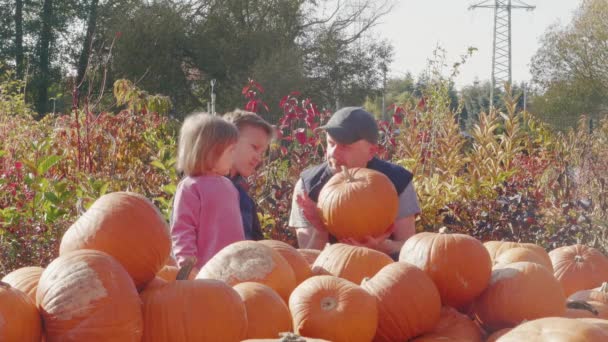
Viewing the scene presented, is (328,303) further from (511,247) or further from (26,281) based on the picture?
(511,247)

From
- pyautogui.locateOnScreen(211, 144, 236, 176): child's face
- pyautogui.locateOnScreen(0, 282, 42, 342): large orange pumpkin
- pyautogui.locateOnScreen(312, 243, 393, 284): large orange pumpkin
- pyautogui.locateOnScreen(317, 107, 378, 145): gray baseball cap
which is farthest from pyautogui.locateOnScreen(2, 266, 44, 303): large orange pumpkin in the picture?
pyautogui.locateOnScreen(317, 107, 378, 145): gray baseball cap

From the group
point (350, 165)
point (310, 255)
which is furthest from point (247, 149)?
point (310, 255)

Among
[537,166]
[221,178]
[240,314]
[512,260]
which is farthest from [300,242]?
[537,166]

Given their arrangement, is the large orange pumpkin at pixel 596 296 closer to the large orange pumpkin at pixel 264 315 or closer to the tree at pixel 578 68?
the large orange pumpkin at pixel 264 315

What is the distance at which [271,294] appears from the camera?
1.65 metres

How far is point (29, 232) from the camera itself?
4637 mm

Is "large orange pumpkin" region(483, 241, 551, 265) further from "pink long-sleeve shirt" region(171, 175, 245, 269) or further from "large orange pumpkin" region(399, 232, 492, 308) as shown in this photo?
"pink long-sleeve shirt" region(171, 175, 245, 269)

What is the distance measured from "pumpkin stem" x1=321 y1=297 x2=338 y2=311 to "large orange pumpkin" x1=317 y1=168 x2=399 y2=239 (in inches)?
44.7

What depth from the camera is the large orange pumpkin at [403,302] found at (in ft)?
5.87

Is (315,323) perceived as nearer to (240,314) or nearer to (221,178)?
(240,314)

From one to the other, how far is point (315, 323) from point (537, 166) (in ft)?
21.5

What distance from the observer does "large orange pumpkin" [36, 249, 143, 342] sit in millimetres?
1401

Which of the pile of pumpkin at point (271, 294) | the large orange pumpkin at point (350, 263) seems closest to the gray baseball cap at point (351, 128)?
the pile of pumpkin at point (271, 294)

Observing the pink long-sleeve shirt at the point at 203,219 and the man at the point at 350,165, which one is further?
the man at the point at 350,165
